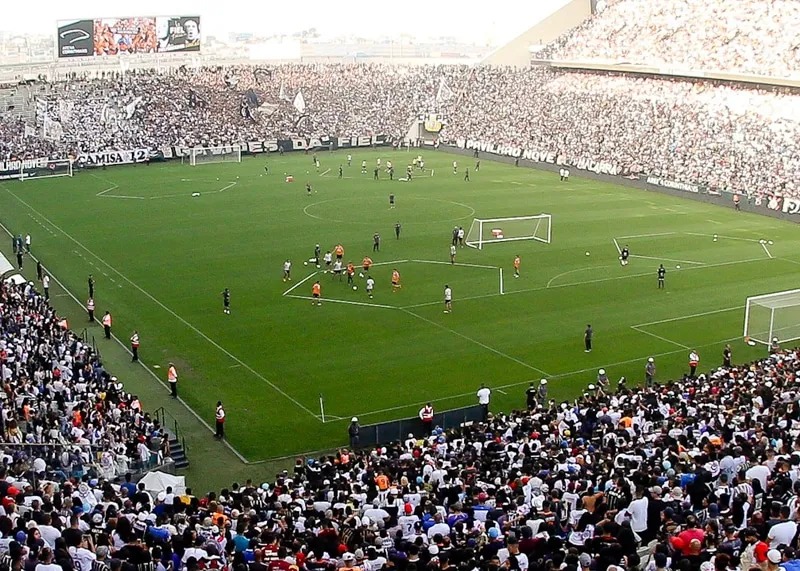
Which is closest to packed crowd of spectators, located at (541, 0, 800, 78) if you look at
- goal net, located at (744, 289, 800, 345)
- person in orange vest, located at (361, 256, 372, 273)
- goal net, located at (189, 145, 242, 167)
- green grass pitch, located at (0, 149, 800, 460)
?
green grass pitch, located at (0, 149, 800, 460)

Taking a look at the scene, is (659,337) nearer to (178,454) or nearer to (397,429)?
(397,429)

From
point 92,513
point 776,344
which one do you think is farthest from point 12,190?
point 92,513

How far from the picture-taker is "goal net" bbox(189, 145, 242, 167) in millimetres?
85188

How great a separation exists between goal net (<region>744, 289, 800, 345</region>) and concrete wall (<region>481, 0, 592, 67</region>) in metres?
75.1

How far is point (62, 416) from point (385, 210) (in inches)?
1565

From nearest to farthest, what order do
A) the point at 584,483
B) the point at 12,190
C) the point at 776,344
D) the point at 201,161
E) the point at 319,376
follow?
the point at 584,483 < the point at 319,376 < the point at 776,344 < the point at 12,190 < the point at 201,161

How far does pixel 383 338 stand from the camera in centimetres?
3866

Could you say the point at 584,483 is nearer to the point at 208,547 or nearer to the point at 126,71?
the point at 208,547

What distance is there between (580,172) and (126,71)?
4940cm

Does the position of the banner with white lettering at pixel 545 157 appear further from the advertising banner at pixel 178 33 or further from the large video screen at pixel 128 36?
the large video screen at pixel 128 36

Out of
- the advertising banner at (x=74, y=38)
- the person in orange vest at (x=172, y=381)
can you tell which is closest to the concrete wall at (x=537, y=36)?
the advertising banner at (x=74, y=38)

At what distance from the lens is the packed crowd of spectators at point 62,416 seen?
23.0m

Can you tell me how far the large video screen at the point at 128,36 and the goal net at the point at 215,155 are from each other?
21.6 metres

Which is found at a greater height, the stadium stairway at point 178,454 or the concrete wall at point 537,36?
the concrete wall at point 537,36
